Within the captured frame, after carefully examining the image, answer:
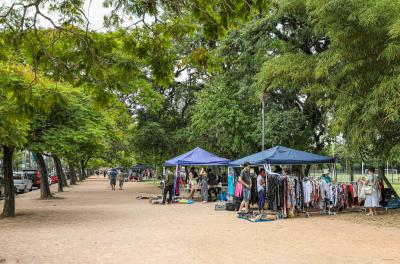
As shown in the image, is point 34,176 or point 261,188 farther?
point 34,176

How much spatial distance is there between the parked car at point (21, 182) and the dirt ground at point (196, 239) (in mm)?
18782

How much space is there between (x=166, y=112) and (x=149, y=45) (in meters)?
27.7

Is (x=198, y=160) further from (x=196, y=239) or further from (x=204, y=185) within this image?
(x=196, y=239)

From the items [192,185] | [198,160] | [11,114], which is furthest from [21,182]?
[11,114]

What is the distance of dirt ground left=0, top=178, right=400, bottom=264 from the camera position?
28.9 feet

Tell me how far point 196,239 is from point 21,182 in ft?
87.9

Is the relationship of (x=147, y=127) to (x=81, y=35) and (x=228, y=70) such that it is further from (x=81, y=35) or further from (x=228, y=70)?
(x=81, y=35)

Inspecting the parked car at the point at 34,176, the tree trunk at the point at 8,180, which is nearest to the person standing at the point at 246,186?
the tree trunk at the point at 8,180

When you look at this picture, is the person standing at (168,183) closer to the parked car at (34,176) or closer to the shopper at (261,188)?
the shopper at (261,188)

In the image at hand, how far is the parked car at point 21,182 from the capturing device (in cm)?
3391

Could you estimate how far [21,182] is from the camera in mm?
34406

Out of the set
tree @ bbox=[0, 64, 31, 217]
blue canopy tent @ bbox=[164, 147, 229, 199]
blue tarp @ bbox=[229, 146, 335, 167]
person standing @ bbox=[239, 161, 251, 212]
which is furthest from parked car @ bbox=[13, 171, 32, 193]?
person standing @ bbox=[239, 161, 251, 212]

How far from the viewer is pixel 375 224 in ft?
44.4

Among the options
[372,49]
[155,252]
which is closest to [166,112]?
[372,49]
